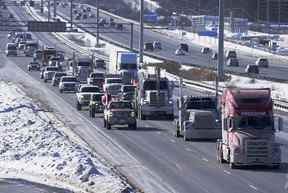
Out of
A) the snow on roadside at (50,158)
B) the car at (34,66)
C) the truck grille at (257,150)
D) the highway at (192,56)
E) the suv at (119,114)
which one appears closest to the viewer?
the snow on roadside at (50,158)

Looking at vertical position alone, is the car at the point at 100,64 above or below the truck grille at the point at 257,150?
below

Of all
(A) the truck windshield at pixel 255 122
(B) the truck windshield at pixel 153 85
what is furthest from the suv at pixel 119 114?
(A) the truck windshield at pixel 255 122

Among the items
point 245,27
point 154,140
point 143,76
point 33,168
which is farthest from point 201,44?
point 33,168

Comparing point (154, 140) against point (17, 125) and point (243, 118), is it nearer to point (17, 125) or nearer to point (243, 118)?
point (17, 125)

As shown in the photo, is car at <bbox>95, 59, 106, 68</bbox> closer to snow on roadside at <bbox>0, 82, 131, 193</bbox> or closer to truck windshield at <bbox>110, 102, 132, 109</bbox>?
snow on roadside at <bbox>0, 82, 131, 193</bbox>

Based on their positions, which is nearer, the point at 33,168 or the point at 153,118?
the point at 33,168

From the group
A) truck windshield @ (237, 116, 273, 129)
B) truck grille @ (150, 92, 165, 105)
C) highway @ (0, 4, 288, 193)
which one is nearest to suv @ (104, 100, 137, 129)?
highway @ (0, 4, 288, 193)

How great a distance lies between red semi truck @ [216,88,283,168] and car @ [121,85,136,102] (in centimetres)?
2654

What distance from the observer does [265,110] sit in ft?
104

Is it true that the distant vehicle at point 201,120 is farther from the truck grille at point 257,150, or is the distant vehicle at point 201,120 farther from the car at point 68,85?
the car at point 68,85

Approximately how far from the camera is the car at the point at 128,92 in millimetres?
59562

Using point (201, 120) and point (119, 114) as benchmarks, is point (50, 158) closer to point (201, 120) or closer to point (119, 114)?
point (201, 120)

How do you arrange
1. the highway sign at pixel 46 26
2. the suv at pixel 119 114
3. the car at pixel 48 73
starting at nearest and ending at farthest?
1. the suv at pixel 119 114
2. the car at pixel 48 73
3. the highway sign at pixel 46 26

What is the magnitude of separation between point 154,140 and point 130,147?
313 centimetres
